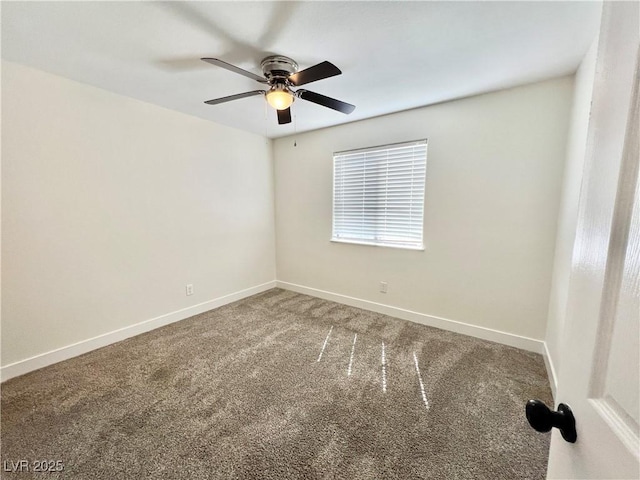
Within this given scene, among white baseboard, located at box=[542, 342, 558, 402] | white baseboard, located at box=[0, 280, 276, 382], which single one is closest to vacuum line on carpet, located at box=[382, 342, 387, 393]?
white baseboard, located at box=[542, 342, 558, 402]

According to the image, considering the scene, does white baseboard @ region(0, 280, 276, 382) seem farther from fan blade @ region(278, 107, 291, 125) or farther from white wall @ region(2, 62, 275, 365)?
fan blade @ region(278, 107, 291, 125)

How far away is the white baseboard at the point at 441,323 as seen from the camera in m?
2.33

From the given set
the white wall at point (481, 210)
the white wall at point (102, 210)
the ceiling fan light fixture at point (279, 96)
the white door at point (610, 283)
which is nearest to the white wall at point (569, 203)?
the white wall at point (481, 210)

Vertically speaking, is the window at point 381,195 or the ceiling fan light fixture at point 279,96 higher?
the ceiling fan light fixture at point 279,96

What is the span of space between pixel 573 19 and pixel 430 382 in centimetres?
234

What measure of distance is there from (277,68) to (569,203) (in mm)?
2229

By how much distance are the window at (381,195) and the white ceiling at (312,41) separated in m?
Result: 0.69

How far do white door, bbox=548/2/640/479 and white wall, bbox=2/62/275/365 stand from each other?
10.2ft

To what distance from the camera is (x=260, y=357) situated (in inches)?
88.2

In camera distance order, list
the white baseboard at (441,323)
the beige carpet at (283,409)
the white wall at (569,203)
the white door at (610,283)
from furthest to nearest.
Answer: the white baseboard at (441,323) → the white wall at (569,203) → the beige carpet at (283,409) → the white door at (610,283)

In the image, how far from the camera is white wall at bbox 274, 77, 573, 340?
2137 millimetres

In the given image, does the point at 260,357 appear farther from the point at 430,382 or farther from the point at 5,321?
the point at 5,321

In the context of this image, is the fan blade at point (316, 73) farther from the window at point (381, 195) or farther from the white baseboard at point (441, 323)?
the white baseboard at point (441, 323)

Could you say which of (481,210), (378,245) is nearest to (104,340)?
(378,245)
